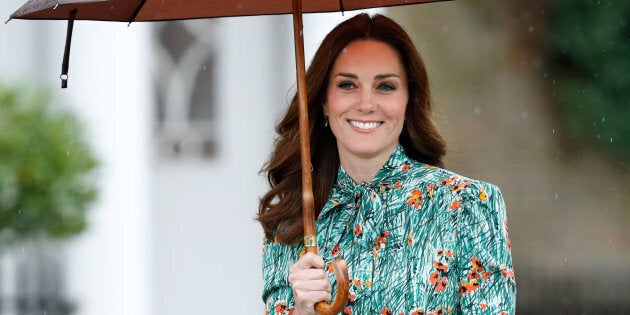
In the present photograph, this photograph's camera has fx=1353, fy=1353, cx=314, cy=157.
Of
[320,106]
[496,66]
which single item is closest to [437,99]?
Answer: [496,66]

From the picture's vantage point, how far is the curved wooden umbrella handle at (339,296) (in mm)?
3555

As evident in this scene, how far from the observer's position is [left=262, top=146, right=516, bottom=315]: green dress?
3703mm

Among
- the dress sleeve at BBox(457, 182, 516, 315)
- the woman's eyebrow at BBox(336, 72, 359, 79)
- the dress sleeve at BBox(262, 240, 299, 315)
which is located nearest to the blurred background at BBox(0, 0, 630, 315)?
the dress sleeve at BBox(262, 240, 299, 315)

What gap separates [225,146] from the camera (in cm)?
988

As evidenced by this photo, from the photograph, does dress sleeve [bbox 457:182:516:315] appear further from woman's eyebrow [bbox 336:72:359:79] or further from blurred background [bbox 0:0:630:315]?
blurred background [bbox 0:0:630:315]

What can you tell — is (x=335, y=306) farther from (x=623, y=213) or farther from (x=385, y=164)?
(x=623, y=213)

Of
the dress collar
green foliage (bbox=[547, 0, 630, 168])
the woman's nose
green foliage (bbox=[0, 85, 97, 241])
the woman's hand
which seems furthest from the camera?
green foliage (bbox=[0, 85, 97, 241])

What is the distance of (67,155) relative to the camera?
28.8 ft

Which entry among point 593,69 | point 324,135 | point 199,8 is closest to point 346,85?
point 324,135

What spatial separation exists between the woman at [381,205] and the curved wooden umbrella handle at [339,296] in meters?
0.03

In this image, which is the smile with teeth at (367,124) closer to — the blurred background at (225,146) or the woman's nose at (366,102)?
the woman's nose at (366,102)

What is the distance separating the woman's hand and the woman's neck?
48 cm

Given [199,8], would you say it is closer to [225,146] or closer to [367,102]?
[367,102]

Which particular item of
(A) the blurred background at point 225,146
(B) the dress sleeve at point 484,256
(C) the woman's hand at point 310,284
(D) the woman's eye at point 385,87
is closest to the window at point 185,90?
(A) the blurred background at point 225,146
